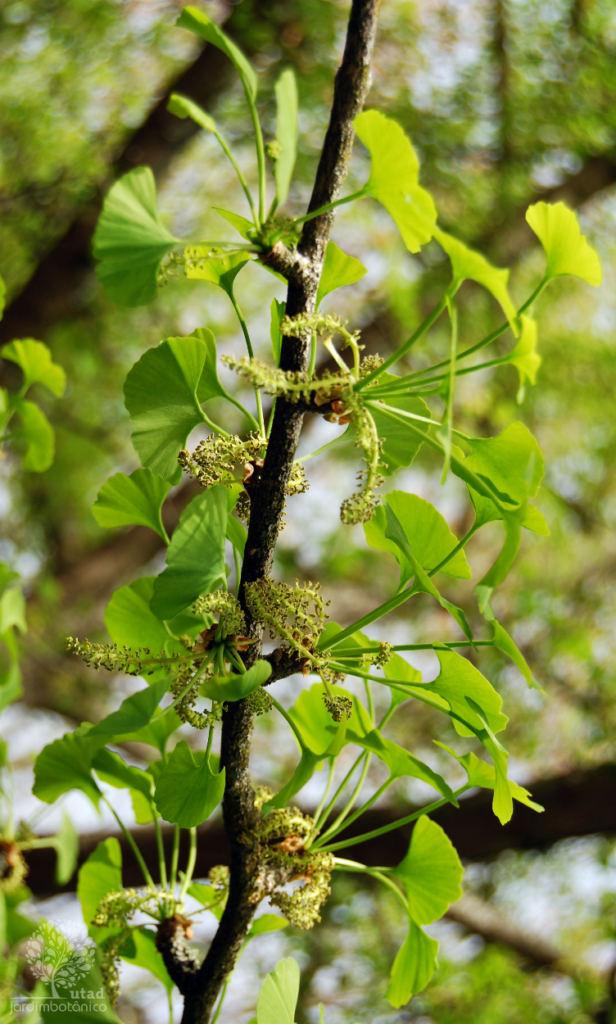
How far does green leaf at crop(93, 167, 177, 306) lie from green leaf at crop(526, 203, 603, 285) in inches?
3.8

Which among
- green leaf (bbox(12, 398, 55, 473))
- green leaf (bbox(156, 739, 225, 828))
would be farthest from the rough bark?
green leaf (bbox(12, 398, 55, 473))

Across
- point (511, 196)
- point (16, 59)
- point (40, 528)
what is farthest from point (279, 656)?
point (40, 528)

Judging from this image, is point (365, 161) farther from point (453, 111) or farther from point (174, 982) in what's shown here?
point (174, 982)

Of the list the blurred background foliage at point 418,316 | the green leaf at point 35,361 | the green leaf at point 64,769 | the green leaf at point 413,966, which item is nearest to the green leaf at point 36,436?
the green leaf at point 35,361

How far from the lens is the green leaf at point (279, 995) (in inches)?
8.8

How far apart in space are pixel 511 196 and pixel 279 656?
941 millimetres

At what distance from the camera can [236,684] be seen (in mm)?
193

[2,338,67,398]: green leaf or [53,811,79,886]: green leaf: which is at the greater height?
[2,338,67,398]: green leaf

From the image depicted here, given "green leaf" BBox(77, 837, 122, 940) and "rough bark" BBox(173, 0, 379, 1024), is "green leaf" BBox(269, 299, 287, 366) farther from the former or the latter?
"green leaf" BBox(77, 837, 122, 940)

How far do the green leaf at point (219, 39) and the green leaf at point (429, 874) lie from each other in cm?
24

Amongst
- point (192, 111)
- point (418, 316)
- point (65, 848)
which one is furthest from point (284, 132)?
point (418, 316)

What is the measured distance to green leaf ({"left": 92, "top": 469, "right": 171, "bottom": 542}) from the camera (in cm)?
26

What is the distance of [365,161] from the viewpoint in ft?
3.30

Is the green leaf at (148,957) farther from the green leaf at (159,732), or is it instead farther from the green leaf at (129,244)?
the green leaf at (129,244)
